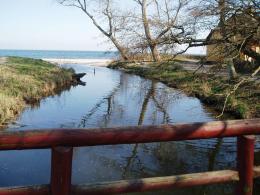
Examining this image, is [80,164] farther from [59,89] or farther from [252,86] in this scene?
[59,89]

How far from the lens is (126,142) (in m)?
3.27

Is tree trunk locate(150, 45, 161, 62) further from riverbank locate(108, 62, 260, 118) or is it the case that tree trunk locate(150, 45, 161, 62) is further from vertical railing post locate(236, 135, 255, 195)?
vertical railing post locate(236, 135, 255, 195)

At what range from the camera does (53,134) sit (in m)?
3.07

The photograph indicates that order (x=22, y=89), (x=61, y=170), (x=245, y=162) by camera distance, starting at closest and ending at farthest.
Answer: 1. (x=61, y=170)
2. (x=245, y=162)
3. (x=22, y=89)

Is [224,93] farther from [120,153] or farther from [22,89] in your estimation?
[22,89]

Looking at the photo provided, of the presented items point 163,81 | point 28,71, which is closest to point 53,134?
point 28,71

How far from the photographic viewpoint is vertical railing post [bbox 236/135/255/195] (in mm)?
3500

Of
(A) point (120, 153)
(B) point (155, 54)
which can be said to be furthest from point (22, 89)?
(A) point (120, 153)

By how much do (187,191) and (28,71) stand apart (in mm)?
23720

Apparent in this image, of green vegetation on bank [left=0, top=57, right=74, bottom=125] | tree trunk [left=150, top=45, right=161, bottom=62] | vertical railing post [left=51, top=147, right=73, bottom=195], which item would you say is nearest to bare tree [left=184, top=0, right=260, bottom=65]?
tree trunk [left=150, top=45, right=161, bottom=62]

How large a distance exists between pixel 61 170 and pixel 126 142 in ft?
1.80

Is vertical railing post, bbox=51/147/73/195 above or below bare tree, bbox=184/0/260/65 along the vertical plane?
below

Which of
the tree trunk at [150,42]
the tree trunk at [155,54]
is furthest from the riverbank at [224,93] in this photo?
the tree trunk at [150,42]

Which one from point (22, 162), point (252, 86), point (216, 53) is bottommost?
point (22, 162)
